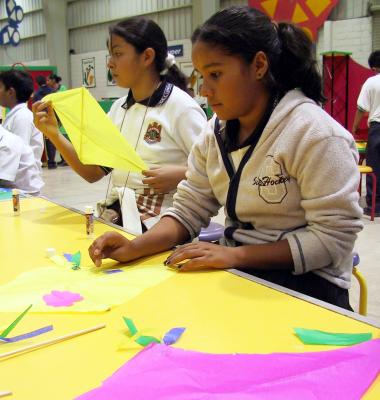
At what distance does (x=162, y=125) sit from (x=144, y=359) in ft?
3.72

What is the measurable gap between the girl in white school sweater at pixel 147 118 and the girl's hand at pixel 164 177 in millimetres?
14

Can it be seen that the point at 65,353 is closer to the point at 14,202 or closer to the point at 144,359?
the point at 144,359

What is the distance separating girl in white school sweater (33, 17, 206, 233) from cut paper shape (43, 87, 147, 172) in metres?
0.15

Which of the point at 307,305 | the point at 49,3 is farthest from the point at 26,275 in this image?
the point at 49,3

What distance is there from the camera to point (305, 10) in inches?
295

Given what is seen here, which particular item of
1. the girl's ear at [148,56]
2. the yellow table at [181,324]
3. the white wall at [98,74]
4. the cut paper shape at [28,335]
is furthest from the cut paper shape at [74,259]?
the white wall at [98,74]

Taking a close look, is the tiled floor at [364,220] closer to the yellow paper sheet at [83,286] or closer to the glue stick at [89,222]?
the yellow paper sheet at [83,286]

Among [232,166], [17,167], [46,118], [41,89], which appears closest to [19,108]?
[17,167]

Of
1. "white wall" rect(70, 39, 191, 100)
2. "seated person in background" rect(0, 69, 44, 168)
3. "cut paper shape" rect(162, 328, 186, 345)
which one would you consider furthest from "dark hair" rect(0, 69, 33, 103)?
"white wall" rect(70, 39, 191, 100)

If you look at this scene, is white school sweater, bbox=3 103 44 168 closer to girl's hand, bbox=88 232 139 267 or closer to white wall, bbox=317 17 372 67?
girl's hand, bbox=88 232 139 267

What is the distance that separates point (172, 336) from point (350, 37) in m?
7.29

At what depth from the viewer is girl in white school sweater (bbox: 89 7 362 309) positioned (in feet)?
3.30

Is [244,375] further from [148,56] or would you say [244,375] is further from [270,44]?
[148,56]

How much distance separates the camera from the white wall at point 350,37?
6.98 meters
